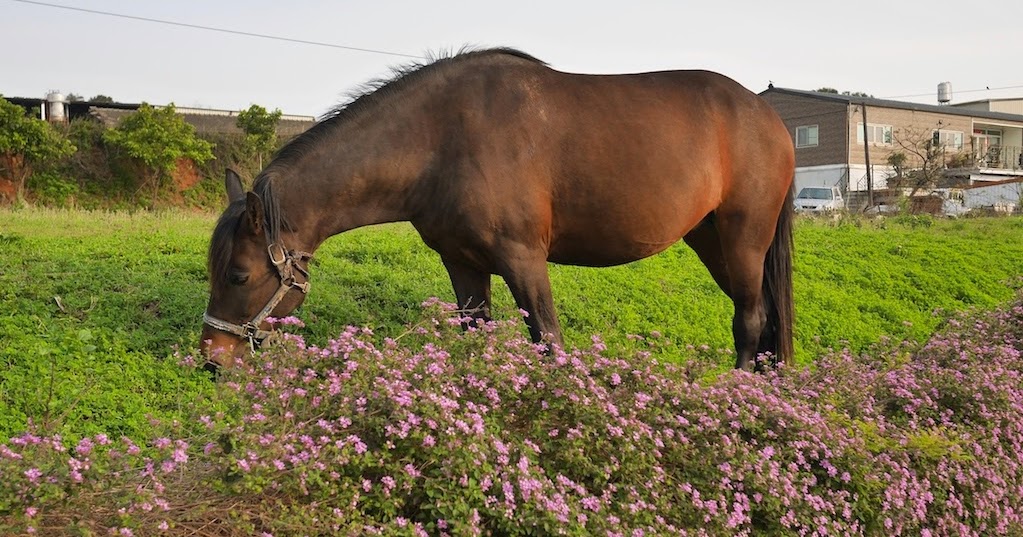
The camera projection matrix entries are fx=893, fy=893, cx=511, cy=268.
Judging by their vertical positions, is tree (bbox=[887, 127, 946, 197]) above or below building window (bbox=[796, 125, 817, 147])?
below

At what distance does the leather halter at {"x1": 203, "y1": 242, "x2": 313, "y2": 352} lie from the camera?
14.8 feet

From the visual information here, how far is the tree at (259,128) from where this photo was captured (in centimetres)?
2575

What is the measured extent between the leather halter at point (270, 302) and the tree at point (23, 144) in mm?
20922

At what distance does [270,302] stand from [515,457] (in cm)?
212

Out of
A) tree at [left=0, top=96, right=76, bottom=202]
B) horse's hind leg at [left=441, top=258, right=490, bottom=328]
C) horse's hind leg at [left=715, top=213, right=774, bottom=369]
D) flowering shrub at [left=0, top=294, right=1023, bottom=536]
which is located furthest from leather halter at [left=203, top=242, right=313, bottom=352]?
tree at [left=0, top=96, right=76, bottom=202]

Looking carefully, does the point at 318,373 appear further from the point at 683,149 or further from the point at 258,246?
the point at 683,149

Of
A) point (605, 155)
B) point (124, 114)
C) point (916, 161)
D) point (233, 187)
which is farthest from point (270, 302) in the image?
point (916, 161)

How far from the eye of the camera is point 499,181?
4719 mm

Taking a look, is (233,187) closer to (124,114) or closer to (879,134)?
(124,114)

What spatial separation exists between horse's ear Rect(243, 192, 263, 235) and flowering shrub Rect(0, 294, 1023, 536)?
124cm

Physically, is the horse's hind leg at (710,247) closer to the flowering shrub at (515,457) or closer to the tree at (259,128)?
the flowering shrub at (515,457)

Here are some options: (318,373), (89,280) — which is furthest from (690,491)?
(89,280)

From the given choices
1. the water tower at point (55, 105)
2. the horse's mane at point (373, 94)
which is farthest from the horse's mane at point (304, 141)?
the water tower at point (55, 105)

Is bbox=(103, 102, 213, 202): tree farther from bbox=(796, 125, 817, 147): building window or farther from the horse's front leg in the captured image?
bbox=(796, 125, 817, 147): building window
